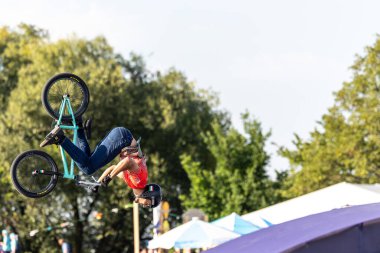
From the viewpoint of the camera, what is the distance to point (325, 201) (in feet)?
81.0

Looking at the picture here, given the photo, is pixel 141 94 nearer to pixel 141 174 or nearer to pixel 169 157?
pixel 169 157

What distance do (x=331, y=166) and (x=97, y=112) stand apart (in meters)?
13.7

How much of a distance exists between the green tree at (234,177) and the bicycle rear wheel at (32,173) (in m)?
36.4

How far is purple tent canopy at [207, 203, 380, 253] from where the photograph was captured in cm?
874

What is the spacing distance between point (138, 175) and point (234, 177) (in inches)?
1480

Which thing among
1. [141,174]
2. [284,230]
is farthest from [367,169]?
[284,230]

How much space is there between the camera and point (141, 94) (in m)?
53.3

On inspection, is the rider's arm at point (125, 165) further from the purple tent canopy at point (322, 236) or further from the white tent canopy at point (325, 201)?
the white tent canopy at point (325, 201)

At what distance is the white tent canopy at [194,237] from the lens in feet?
72.9

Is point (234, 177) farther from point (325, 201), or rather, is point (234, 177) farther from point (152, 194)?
point (152, 194)

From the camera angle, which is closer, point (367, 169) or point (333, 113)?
point (367, 169)

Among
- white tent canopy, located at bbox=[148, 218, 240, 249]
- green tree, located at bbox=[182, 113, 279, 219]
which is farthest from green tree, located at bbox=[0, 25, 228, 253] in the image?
white tent canopy, located at bbox=[148, 218, 240, 249]

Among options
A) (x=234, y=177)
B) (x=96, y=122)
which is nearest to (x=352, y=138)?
(x=234, y=177)

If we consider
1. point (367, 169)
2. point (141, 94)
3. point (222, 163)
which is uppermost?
point (141, 94)
